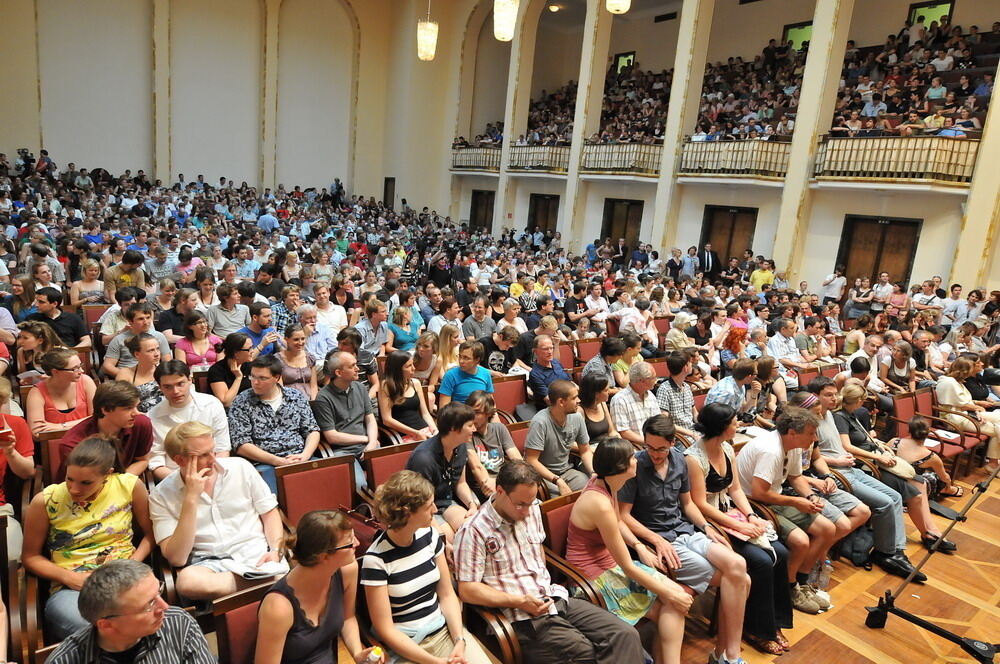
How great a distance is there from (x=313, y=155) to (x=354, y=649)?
1990 cm

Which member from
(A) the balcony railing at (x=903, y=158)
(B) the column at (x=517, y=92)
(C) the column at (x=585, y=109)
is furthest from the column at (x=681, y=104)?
(B) the column at (x=517, y=92)

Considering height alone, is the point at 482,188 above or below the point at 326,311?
Answer: above

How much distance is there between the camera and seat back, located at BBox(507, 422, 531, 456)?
159 inches

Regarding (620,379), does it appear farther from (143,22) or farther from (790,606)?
(143,22)

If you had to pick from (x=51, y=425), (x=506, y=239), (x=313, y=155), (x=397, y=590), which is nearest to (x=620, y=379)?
(x=397, y=590)

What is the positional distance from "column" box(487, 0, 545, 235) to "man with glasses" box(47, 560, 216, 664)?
1732 cm

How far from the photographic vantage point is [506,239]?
57.0 ft

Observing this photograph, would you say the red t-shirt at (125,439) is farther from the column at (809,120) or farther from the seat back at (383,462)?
the column at (809,120)

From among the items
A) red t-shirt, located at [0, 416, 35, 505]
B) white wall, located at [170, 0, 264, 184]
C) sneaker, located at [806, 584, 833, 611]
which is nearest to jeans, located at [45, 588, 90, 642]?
red t-shirt, located at [0, 416, 35, 505]

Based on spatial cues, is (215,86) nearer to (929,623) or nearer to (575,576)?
(575,576)

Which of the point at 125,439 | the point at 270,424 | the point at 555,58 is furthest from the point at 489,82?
the point at 125,439

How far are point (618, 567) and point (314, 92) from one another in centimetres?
1983

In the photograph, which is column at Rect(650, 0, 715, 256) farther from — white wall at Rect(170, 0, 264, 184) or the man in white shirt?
the man in white shirt

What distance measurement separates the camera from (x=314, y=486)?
10.3ft
